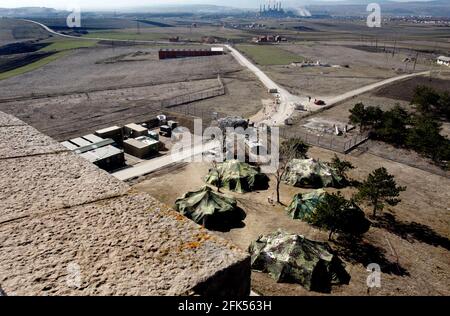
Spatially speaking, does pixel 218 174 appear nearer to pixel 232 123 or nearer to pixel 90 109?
pixel 232 123

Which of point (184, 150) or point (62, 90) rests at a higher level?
point (62, 90)

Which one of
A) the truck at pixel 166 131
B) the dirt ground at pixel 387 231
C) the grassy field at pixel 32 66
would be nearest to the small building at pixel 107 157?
the dirt ground at pixel 387 231

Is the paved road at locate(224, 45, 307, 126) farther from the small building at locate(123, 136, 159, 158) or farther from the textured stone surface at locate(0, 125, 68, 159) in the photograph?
the textured stone surface at locate(0, 125, 68, 159)

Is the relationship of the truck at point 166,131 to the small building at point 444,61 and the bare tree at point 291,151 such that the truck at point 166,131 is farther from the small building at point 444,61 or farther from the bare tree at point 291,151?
the small building at point 444,61

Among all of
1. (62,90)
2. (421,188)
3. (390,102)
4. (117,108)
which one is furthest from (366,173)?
(62,90)

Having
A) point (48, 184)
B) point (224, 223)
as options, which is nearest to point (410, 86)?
point (224, 223)

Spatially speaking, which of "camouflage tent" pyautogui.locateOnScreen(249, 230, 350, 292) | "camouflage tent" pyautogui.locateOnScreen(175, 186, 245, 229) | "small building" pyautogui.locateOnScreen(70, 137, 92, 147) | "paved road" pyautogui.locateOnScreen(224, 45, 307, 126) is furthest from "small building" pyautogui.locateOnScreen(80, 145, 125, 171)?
"paved road" pyautogui.locateOnScreen(224, 45, 307, 126)

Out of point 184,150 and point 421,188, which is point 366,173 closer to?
point 421,188
